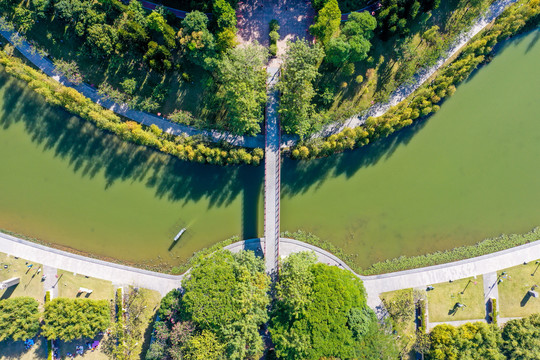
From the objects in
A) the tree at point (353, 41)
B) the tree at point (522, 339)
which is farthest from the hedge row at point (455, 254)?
the tree at point (353, 41)

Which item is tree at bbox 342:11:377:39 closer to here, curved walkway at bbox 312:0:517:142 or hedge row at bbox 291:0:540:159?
curved walkway at bbox 312:0:517:142

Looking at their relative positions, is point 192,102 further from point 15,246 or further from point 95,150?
point 15,246

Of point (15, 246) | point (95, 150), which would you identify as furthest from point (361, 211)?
point (15, 246)

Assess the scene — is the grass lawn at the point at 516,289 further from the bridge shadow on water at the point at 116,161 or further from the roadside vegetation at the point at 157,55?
the roadside vegetation at the point at 157,55

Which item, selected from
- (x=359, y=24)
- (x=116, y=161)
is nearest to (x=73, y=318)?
(x=116, y=161)

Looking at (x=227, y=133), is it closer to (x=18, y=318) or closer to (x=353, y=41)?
(x=353, y=41)
